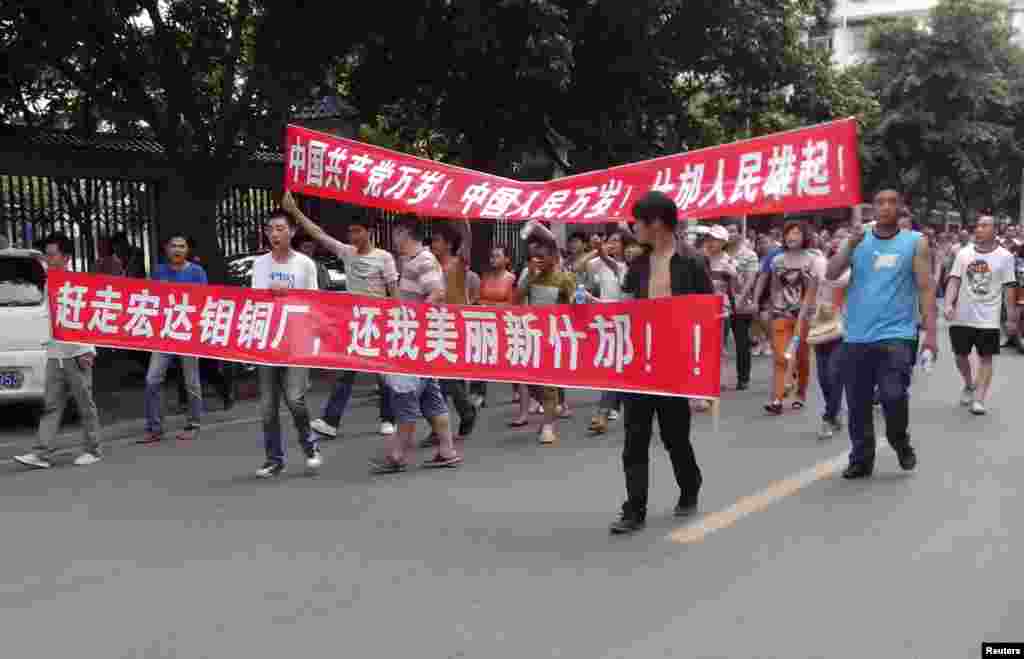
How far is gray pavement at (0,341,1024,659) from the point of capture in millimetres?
3773

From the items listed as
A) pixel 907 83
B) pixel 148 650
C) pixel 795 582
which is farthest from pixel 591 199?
pixel 907 83

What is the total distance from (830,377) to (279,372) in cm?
422

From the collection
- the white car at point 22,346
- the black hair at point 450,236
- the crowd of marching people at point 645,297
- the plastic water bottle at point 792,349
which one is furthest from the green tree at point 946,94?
the white car at point 22,346

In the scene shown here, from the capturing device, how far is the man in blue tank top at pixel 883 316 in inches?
240

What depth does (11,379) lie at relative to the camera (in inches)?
340

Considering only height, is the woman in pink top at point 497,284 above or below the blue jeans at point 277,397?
above

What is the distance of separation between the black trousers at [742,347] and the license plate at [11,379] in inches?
279

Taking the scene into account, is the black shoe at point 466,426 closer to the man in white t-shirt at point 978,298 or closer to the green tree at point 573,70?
the man in white t-shirt at point 978,298

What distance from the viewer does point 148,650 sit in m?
3.71

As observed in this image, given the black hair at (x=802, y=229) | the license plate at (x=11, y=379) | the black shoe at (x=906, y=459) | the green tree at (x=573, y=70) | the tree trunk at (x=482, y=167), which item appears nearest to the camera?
the black shoe at (x=906, y=459)

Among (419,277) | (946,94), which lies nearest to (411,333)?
(419,277)

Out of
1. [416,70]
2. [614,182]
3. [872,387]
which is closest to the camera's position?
[872,387]

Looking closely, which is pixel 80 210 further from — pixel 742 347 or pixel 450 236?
pixel 742 347

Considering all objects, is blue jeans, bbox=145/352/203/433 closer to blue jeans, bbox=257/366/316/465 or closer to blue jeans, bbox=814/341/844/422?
blue jeans, bbox=257/366/316/465
